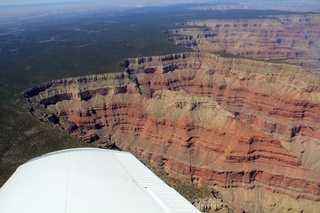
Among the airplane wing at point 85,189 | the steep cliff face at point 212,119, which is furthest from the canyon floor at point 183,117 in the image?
the airplane wing at point 85,189

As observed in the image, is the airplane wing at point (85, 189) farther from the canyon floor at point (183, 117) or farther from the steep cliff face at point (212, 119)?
the steep cliff face at point (212, 119)

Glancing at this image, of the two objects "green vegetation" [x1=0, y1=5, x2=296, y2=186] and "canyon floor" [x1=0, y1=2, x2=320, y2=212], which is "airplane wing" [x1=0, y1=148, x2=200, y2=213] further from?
"green vegetation" [x1=0, y1=5, x2=296, y2=186]

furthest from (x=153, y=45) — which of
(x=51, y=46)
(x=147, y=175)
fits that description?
(x=147, y=175)

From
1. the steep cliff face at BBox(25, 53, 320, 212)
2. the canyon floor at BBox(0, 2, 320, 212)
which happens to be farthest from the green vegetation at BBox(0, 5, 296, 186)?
the steep cliff face at BBox(25, 53, 320, 212)

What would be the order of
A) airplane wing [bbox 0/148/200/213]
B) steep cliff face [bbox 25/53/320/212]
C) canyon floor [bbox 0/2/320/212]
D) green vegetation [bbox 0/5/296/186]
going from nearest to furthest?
airplane wing [bbox 0/148/200/213] → green vegetation [bbox 0/5/296/186] → canyon floor [bbox 0/2/320/212] → steep cliff face [bbox 25/53/320/212]

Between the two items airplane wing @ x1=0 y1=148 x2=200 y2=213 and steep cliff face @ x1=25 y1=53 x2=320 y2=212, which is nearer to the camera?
airplane wing @ x1=0 y1=148 x2=200 y2=213

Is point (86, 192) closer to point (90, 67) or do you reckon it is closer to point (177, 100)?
point (177, 100)
